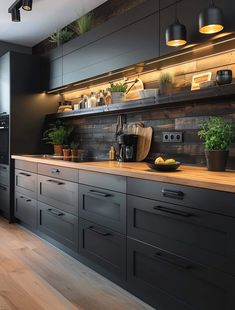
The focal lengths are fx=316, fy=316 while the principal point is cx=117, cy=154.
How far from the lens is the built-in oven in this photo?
4.22m

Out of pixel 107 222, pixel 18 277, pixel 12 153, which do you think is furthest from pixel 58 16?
pixel 18 277

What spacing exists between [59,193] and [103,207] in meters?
0.76

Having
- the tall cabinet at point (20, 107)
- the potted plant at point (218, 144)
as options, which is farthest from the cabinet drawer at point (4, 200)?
the potted plant at point (218, 144)

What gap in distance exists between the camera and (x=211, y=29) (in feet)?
6.45

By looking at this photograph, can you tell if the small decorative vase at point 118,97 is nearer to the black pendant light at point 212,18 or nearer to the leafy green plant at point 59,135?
the leafy green plant at point 59,135

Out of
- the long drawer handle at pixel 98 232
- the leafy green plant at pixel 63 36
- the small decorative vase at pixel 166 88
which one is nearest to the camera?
the long drawer handle at pixel 98 232

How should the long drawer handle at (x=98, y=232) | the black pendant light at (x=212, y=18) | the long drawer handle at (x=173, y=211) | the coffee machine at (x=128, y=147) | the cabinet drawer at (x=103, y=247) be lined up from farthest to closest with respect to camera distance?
the coffee machine at (x=128, y=147) → the long drawer handle at (x=98, y=232) → the cabinet drawer at (x=103, y=247) → the black pendant light at (x=212, y=18) → the long drawer handle at (x=173, y=211)

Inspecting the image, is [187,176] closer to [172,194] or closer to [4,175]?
[172,194]

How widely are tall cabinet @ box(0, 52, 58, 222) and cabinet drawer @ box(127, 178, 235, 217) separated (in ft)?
8.13

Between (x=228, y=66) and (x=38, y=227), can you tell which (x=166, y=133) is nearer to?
(x=228, y=66)

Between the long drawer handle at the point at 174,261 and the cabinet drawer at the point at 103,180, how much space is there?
0.50m

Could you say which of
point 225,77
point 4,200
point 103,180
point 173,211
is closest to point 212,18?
point 225,77

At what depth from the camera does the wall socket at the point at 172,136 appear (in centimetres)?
273

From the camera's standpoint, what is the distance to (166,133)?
287 centimetres
